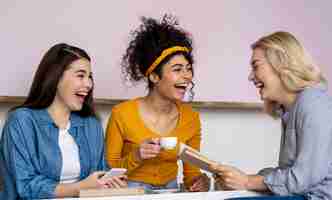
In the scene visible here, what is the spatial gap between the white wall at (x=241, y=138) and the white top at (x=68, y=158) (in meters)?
1.00

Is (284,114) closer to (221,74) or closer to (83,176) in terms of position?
(83,176)

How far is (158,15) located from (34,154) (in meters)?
1.07

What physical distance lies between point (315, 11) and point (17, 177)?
1.90m

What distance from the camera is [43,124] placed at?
1864 millimetres

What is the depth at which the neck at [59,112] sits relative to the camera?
6.34 feet

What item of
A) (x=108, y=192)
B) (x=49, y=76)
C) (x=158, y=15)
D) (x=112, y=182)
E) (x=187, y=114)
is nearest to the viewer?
(x=108, y=192)

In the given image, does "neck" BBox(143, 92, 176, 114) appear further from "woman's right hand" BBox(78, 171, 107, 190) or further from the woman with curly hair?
"woman's right hand" BBox(78, 171, 107, 190)

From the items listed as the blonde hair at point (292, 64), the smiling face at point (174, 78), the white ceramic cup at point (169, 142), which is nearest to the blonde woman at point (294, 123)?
the blonde hair at point (292, 64)

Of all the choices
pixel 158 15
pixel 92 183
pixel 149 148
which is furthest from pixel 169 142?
pixel 158 15

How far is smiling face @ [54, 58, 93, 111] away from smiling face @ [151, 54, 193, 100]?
0.31 meters

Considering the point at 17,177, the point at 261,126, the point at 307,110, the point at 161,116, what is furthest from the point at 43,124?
the point at 261,126

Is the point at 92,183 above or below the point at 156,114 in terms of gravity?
below

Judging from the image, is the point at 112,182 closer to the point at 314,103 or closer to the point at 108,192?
the point at 108,192

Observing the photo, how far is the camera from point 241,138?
2902 millimetres
